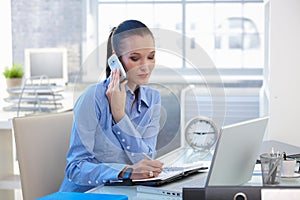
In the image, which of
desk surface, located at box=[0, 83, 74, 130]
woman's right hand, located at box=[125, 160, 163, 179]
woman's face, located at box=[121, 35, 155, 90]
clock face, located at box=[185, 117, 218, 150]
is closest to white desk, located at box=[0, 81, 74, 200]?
desk surface, located at box=[0, 83, 74, 130]

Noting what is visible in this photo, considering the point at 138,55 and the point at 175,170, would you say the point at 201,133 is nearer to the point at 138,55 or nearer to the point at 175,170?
the point at 175,170

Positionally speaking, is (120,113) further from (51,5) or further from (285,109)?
(51,5)

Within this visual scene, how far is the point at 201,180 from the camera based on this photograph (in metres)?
1.72

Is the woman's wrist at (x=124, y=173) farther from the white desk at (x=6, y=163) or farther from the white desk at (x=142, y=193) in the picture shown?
the white desk at (x=6, y=163)

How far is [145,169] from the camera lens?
166 centimetres

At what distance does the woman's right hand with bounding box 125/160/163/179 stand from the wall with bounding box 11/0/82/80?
15.0 feet

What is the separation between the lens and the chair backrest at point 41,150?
1895 millimetres

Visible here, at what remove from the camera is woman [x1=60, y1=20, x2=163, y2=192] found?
1.66m

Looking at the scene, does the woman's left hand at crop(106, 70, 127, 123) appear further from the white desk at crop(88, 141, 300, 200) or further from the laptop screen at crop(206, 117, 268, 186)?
the laptop screen at crop(206, 117, 268, 186)

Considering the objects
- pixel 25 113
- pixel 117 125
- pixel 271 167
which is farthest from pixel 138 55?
pixel 25 113

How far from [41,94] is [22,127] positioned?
9.20 feet

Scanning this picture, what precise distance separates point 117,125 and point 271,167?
17.7 inches

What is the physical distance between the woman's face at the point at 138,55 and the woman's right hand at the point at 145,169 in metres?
0.25

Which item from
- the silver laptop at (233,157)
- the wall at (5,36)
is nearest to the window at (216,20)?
the wall at (5,36)
